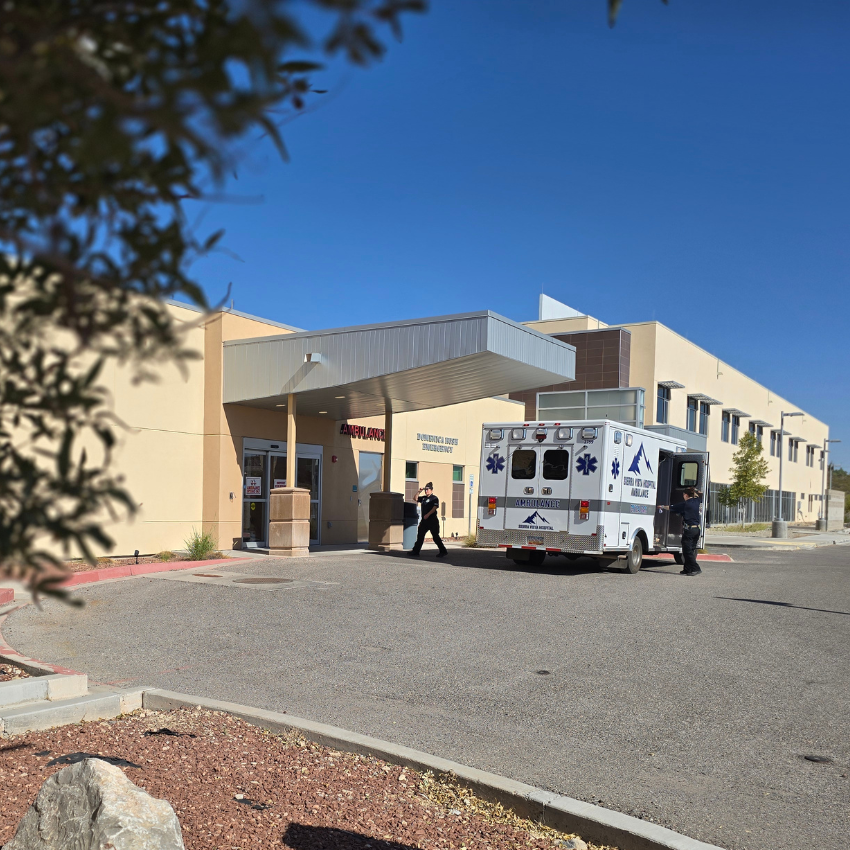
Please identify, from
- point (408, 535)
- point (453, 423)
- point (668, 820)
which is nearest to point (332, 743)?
point (668, 820)

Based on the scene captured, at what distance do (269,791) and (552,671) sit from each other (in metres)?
4.16

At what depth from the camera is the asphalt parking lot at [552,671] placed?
517 cm

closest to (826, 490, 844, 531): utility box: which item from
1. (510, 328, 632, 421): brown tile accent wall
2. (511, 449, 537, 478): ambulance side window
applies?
(510, 328, 632, 421): brown tile accent wall

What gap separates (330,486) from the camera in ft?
74.6

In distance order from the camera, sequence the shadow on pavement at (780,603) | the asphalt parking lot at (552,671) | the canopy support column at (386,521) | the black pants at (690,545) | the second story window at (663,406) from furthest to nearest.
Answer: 1. the second story window at (663,406)
2. the canopy support column at (386,521)
3. the black pants at (690,545)
4. the shadow on pavement at (780,603)
5. the asphalt parking lot at (552,671)

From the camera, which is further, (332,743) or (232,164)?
(332,743)

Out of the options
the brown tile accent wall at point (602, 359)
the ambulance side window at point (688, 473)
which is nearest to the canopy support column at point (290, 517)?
the ambulance side window at point (688, 473)

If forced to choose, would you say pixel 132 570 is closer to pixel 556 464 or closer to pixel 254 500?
pixel 254 500

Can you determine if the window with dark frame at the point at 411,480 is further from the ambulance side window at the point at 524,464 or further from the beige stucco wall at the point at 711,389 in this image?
the beige stucco wall at the point at 711,389

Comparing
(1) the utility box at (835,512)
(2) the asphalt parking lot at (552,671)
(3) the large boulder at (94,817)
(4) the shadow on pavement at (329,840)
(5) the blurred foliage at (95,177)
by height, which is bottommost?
(1) the utility box at (835,512)

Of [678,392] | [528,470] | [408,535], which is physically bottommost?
[408,535]

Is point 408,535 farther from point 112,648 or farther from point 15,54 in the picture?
point 15,54

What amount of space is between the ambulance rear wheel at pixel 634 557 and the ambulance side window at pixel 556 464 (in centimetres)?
230

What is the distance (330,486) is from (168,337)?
21.4 m
